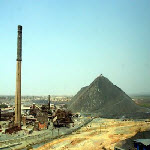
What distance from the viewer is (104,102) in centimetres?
6328

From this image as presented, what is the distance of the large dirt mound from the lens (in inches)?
2301

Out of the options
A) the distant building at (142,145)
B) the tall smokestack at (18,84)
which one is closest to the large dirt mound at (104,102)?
the tall smokestack at (18,84)

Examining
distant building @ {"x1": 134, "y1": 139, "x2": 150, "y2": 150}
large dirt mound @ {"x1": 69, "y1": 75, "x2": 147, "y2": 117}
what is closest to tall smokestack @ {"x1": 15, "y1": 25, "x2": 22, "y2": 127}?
distant building @ {"x1": 134, "y1": 139, "x2": 150, "y2": 150}

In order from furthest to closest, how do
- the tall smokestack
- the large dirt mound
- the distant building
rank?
1. the large dirt mound
2. the tall smokestack
3. the distant building

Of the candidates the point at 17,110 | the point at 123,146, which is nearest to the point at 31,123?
the point at 17,110

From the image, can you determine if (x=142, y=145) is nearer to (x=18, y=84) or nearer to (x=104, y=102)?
(x=18, y=84)

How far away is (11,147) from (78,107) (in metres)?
42.5

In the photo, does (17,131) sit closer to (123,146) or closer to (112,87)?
(123,146)

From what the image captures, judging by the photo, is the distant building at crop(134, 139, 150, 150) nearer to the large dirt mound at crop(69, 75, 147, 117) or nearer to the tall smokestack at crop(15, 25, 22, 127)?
the tall smokestack at crop(15, 25, 22, 127)

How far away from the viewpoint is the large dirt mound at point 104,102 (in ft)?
192

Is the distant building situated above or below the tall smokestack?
below

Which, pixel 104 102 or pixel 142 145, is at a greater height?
pixel 104 102

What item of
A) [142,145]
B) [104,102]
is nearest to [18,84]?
[142,145]

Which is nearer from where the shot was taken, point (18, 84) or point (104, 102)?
point (18, 84)
